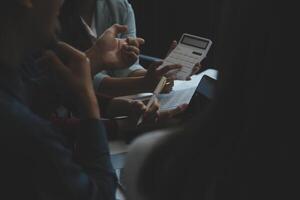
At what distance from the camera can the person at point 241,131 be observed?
52 centimetres

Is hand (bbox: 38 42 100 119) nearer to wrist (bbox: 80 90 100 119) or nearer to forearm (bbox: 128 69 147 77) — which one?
wrist (bbox: 80 90 100 119)

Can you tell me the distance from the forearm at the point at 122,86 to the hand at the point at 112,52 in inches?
5.3

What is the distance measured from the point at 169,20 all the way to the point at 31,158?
2256 mm

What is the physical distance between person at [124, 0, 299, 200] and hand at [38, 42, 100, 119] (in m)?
0.33

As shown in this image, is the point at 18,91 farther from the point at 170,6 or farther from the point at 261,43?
the point at 170,6

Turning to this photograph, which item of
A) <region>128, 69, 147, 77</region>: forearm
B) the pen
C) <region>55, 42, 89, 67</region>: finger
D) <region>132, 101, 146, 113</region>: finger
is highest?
<region>55, 42, 89, 67</region>: finger

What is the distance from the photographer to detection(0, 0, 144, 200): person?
77 cm

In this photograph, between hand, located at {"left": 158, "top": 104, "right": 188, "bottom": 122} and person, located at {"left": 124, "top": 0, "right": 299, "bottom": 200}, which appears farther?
hand, located at {"left": 158, "top": 104, "right": 188, "bottom": 122}

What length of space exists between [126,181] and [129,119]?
0.63 metres

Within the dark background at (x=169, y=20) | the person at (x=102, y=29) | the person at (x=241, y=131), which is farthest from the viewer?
the dark background at (x=169, y=20)

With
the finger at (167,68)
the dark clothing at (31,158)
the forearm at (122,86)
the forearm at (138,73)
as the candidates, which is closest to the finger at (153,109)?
the finger at (167,68)

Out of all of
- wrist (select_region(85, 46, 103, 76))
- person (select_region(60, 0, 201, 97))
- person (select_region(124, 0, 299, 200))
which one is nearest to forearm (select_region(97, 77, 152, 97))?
person (select_region(60, 0, 201, 97))

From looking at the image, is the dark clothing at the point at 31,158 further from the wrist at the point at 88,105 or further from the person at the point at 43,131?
the wrist at the point at 88,105

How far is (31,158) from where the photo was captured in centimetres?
78
